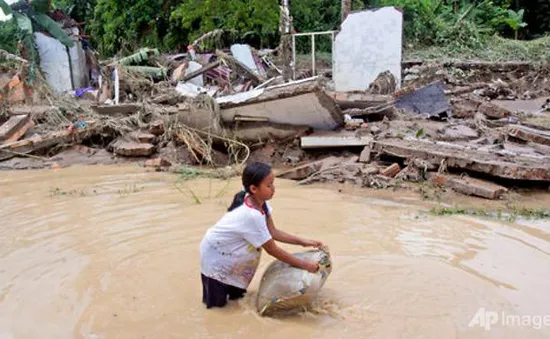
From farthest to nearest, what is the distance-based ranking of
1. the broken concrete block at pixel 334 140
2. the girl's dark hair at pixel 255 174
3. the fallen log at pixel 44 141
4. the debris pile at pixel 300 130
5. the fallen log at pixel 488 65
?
1. the fallen log at pixel 488 65
2. the fallen log at pixel 44 141
3. the broken concrete block at pixel 334 140
4. the debris pile at pixel 300 130
5. the girl's dark hair at pixel 255 174

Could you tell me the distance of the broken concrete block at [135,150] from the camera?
961cm

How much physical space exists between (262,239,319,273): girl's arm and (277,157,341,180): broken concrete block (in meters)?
4.50

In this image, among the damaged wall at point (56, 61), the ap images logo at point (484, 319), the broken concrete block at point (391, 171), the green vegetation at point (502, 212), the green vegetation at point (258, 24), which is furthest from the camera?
the green vegetation at point (258, 24)

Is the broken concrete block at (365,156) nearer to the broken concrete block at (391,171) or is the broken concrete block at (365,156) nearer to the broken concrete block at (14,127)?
the broken concrete block at (391,171)

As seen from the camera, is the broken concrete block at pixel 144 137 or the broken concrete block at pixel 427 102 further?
the broken concrete block at pixel 427 102

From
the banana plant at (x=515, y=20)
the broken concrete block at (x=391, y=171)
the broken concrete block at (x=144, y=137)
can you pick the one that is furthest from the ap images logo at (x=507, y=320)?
the banana plant at (x=515, y=20)

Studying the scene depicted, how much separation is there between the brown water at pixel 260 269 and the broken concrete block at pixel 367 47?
360 inches

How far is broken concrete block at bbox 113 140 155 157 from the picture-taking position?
9.61m

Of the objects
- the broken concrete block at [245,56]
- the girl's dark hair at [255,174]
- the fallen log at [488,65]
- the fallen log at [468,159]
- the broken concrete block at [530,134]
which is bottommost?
the fallen log at [468,159]

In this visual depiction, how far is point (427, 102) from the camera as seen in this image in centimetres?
1093

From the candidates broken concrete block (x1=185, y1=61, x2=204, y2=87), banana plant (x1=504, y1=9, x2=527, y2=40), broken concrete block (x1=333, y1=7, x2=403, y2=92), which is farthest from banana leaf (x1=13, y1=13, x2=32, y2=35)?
banana plant (x1=504, y1=9, x2=527, y2=40)

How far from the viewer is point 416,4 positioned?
19953mm

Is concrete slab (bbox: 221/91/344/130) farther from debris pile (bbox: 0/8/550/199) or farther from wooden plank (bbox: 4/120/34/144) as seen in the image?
wooden plank (bbox: 4/120/34/144)

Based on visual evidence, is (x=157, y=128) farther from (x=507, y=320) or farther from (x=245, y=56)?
(x=507, y=320)
